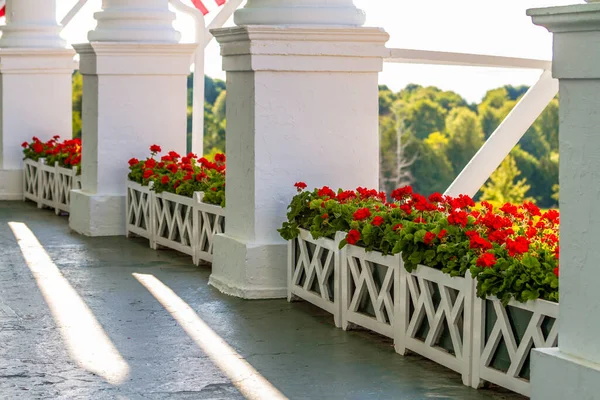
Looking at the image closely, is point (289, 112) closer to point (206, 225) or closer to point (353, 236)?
point (353, 236)

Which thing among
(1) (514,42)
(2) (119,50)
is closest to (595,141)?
(2) (119,50)

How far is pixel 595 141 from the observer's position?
450 cm

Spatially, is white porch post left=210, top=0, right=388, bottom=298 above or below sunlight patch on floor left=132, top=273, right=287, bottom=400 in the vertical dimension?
above

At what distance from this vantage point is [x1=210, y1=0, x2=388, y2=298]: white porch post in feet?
25.9

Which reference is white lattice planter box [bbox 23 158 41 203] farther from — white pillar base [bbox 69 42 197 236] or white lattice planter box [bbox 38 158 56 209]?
white pillar base [bbox 69 42 197 236]

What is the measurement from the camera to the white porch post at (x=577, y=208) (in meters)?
4.48

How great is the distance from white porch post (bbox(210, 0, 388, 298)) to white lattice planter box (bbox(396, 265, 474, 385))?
203cm

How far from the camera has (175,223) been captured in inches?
404

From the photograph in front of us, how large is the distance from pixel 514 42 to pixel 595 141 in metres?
10.4

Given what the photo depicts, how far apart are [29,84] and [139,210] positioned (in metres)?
5.62

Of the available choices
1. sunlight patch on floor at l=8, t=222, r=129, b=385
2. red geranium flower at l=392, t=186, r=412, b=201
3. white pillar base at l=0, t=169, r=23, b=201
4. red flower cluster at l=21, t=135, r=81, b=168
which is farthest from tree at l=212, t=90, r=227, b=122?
red geranium flower at l=392, t=186, r=412, b=201

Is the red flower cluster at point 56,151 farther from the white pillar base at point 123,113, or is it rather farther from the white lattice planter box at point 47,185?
the white pillar base at point 123,113

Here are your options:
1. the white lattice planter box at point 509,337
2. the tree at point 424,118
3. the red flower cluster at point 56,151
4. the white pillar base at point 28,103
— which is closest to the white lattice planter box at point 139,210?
the red flower cluster at point 56,151

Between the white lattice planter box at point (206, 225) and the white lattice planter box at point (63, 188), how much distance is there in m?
4.46
